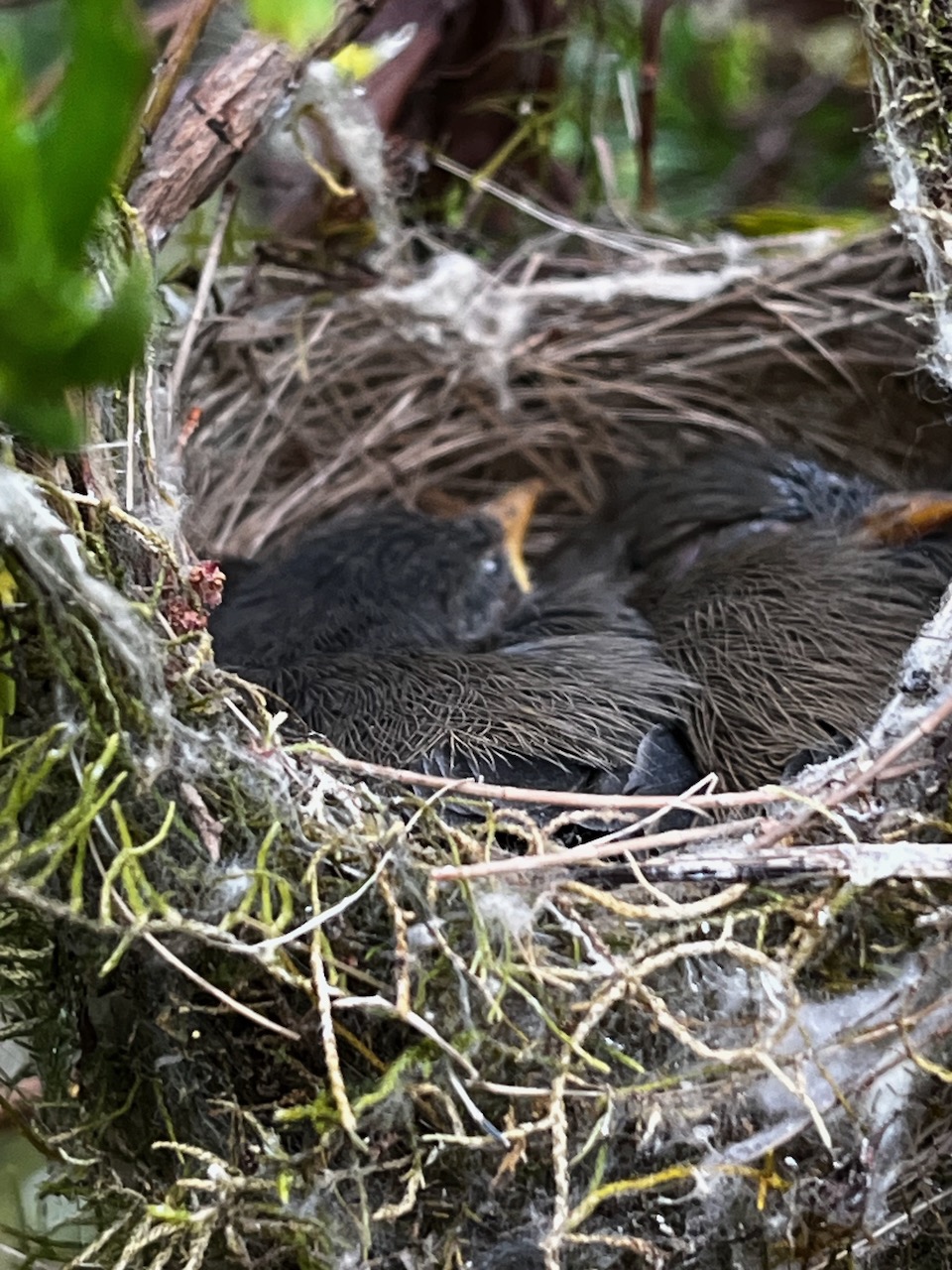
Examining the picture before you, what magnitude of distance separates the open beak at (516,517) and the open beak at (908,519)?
1.22 ft

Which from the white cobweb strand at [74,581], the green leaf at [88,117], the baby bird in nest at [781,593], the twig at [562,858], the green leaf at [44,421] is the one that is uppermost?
the green leaf at [88,117]

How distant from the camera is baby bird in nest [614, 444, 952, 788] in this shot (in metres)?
1.03

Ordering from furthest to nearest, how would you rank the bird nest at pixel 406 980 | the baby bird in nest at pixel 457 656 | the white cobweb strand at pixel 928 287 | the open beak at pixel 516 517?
the open beak at pixel 516 517 → the baby bird in nest at pixel 457 656 → the white cobweb strand at pixel 928 287 → the bird nest at pixel 406 980

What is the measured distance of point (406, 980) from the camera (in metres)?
0.65

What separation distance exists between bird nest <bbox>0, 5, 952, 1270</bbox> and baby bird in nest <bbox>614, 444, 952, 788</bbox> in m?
0.23

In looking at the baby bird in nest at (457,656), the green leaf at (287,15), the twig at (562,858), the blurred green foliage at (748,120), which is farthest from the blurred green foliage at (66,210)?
the blurred green foliage at (748,120)

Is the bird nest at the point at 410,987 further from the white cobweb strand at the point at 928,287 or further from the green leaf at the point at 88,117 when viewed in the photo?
the green leaf at the point at 88,117

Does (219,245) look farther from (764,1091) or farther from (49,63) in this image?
(764,1091)

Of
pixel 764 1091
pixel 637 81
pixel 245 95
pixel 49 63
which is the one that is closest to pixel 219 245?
pixel 245 95

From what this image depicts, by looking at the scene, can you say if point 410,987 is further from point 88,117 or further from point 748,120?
point 748,120

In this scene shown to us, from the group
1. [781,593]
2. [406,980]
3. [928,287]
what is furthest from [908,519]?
[406,980]

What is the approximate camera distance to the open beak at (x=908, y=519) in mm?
1181

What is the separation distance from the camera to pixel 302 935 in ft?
2.15

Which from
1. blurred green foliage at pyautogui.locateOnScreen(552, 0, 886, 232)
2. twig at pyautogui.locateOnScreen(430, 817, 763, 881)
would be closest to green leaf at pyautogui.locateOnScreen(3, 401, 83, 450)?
twig at pyautogui.locateOnScreen(430, 817, 763, 881)
